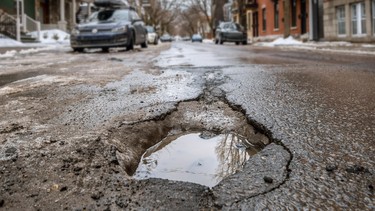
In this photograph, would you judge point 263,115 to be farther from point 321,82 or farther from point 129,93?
point 321,82

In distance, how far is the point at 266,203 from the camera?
1.44 m

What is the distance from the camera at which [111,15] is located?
13812mm

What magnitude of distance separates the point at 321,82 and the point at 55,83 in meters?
3.20

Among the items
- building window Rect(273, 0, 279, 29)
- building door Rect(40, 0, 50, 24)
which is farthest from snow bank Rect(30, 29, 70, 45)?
building window Rect(273, 0, 279, 29)

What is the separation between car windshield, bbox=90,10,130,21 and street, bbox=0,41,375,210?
31.7 feet

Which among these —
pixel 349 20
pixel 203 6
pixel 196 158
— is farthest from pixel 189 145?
pixel 203 6

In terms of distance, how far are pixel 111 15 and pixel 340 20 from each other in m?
11.9

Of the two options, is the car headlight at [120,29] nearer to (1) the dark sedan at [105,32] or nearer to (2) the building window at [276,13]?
(1) the dark sedan at [105,32]

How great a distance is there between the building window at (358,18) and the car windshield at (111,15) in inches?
417

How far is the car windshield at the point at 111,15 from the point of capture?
13.6 metres

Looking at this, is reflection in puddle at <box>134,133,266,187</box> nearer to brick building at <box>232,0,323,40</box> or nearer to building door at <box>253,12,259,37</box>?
brick building at <box>232,0,323,40</box>

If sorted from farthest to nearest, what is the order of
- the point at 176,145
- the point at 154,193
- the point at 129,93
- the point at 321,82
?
1. the point at 321,82
2. the point at 129,93
3. the point at 176,145
4. the point at 154,193

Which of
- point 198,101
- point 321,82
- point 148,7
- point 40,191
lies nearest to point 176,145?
point 40,191

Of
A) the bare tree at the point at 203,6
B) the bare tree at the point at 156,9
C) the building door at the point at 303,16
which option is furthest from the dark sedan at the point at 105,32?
the bare tree at the point at 203,6
